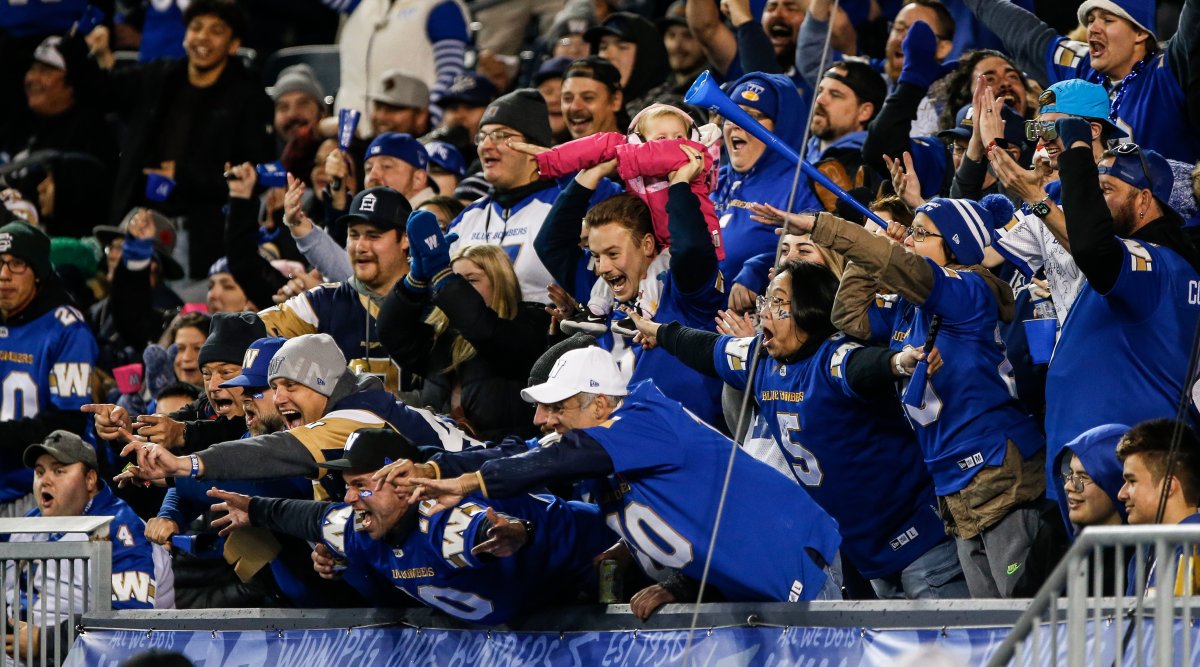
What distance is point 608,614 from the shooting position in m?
6.12

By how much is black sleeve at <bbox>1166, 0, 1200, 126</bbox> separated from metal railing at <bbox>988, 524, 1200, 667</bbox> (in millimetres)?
2854

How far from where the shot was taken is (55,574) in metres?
6.90

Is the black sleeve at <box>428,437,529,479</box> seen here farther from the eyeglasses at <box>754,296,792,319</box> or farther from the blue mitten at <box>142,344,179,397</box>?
the blue mitten at <box>142,344,179,397</box>

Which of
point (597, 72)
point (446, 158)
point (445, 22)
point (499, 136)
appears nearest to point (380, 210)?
point (499, 136)

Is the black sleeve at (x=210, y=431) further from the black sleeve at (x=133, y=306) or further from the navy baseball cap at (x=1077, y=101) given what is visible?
the navy baseball cap at (x=1077, y=101)

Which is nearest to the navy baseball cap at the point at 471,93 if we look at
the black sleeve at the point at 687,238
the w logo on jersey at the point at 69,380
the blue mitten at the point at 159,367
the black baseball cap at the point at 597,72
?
the black baseball cap at the point at 597,72

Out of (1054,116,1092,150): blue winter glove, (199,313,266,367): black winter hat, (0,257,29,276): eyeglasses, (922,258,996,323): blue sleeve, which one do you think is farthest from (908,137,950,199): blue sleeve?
(0,257,29,276): eyeglasses

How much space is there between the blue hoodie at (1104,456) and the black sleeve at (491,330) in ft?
8.40

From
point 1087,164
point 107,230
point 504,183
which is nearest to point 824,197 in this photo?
point 504,183

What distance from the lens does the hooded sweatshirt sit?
283 inches

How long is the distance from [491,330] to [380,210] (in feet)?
3.53

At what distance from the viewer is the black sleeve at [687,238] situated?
22.7ft

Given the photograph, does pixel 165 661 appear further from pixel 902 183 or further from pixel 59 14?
pixel 59 14

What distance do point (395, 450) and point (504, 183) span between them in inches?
96.9
